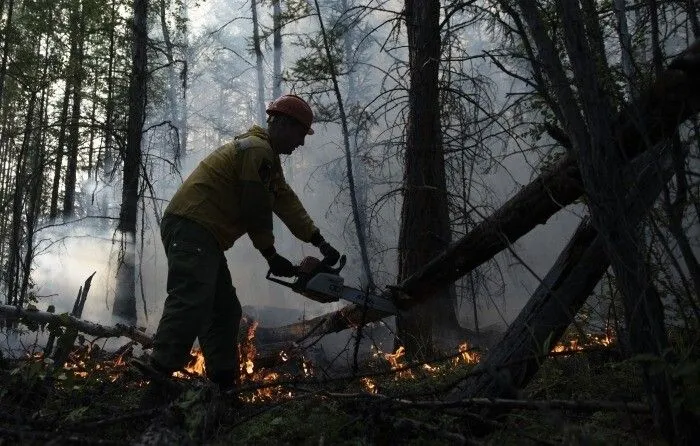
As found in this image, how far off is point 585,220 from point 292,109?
Result: 2.26 meters

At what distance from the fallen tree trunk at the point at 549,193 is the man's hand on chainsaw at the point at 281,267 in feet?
3.11

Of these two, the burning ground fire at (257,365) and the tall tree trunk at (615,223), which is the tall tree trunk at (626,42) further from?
the burning ground fire at (257,365)

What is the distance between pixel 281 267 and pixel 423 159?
2.27m

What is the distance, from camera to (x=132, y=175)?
30.5 feet

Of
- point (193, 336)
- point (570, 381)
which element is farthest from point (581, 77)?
point (193, 336)

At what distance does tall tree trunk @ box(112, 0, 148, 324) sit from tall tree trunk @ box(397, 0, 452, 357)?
192 inches

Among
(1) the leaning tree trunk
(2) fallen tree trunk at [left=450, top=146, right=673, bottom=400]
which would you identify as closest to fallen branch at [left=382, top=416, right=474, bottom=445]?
(2) fallen tree trunk at [left=450, top=146, right=673, bottom=400]

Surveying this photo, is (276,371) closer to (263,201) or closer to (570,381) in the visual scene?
(263,201)

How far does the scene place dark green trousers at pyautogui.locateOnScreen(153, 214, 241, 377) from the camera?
11.3 feet

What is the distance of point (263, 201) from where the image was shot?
3.76 m

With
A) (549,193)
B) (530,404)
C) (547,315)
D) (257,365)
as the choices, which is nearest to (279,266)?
(257,365)

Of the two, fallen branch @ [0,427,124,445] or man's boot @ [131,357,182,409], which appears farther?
man's boot @ [131,357,182,409]

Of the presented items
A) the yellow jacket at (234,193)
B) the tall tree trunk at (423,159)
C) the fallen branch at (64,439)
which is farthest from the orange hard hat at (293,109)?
the fallen branch at (64,439)

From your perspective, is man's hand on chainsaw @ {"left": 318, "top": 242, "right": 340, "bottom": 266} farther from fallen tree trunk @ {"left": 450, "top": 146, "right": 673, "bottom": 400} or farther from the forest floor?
fallen tree trunk @ {"left": 450, "top": 146, "right": 673, "bottom": 400}
